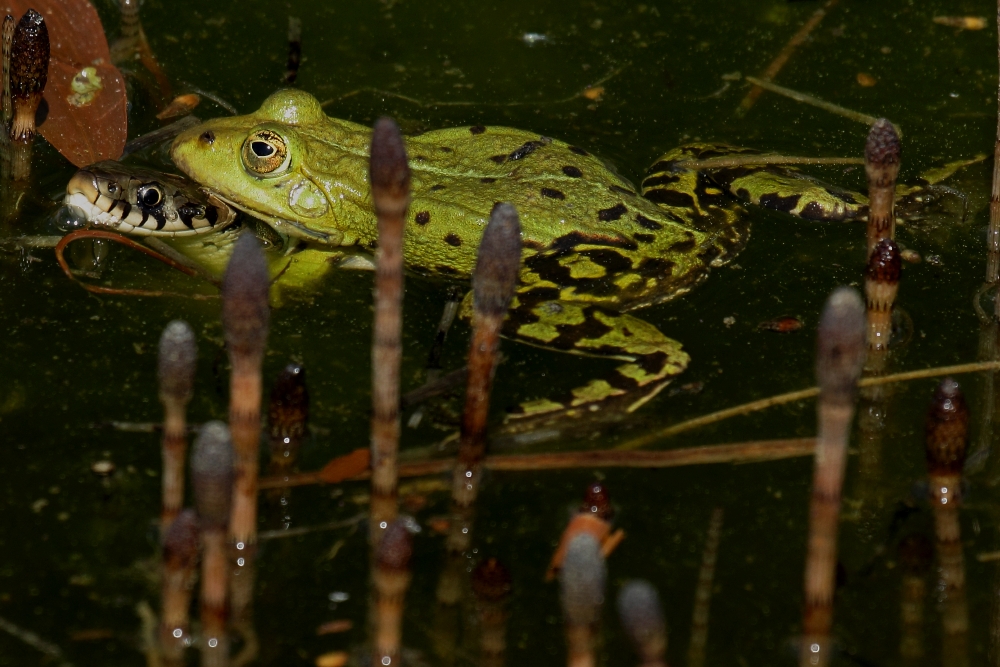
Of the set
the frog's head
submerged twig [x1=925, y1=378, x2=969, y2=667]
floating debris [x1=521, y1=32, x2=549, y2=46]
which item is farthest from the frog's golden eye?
submerged twig [x1=925, y1=378, x2=969, y2=667]

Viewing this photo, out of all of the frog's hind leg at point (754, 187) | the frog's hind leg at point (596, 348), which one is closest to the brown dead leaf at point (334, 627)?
the frog's hind leg at point (596, 348)

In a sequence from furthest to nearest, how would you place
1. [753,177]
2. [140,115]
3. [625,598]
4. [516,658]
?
[140,115] → [753,177] → [516,658] → [625,598]

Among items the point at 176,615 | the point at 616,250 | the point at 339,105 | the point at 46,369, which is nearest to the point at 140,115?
the point at 339,105

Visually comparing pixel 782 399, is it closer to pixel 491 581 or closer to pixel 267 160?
pixel 491 581

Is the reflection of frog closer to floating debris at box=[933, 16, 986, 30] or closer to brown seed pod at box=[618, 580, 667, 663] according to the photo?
floating debris at box=[933, 16, 986, 30]

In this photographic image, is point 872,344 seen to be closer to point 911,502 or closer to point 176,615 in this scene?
point 911,502
